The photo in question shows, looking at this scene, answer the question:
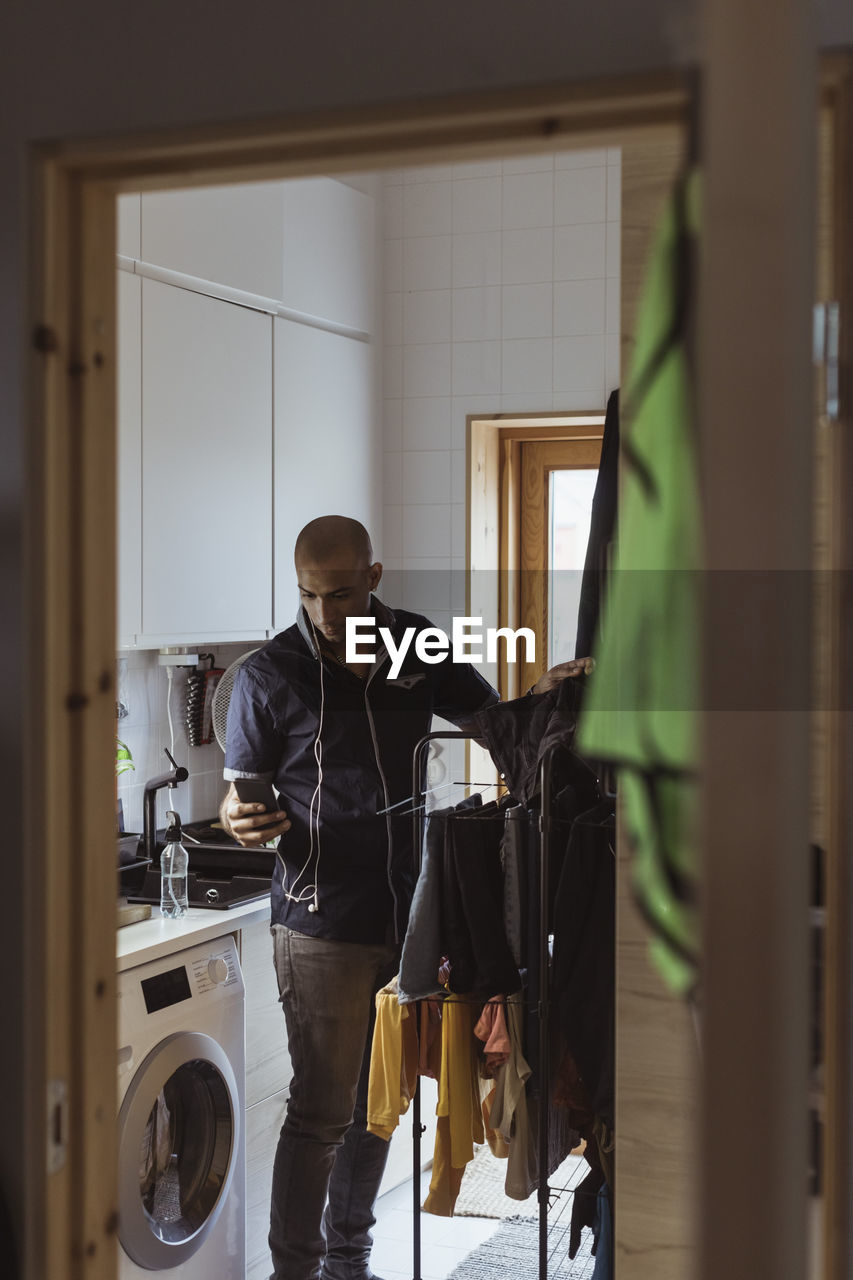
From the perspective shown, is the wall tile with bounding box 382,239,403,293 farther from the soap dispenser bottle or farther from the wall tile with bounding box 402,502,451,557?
the soap dispenser bottle

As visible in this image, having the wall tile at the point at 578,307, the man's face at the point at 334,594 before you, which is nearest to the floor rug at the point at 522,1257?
the man's face at the point at 334,594

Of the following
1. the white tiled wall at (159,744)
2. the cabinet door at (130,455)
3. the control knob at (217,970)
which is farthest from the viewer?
the white tiled wall at (159,744)

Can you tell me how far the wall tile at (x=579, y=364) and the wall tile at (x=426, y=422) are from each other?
376 millimetres

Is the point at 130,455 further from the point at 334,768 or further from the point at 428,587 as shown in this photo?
the point at 428,587

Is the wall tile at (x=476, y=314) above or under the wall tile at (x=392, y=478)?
above

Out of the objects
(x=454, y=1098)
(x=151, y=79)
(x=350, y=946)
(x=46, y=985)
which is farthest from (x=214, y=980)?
(x=151, y=79)

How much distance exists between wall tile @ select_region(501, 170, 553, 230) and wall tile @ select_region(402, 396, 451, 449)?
23.0 inches

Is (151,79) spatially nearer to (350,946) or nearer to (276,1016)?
(350,946)

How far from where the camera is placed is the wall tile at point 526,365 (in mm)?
3982

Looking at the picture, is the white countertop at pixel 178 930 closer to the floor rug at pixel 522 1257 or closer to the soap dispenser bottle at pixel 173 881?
the soap dispenser bottle at pixel 173 881

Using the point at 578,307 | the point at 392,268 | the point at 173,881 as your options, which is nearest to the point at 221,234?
the point at 392,268

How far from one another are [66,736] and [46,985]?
26 centimetres

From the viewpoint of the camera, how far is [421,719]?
9.61 feet

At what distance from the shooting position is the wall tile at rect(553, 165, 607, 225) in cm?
391
